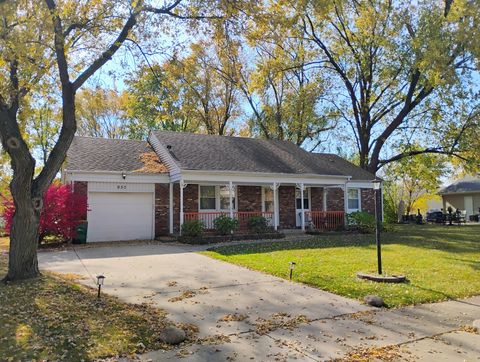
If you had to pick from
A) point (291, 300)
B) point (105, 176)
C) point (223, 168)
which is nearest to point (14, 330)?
point (291, 300)

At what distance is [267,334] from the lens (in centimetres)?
559

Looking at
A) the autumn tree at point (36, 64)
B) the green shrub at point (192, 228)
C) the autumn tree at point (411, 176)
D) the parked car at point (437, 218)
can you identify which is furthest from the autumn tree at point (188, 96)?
the parked car at point (437, 218)

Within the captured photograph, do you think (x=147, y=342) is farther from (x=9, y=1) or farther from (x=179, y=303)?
(x=9, y=1)

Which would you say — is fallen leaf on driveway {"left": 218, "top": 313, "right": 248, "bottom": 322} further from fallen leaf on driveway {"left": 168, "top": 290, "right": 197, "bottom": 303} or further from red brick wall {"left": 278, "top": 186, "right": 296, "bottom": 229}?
red brick wall {"left": 278, "top": 186, "right": 296, "bottom": 229}

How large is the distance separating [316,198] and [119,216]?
11.2m

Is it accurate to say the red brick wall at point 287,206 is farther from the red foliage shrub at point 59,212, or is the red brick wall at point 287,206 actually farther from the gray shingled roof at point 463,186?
the gray shingled roof at point 463,186

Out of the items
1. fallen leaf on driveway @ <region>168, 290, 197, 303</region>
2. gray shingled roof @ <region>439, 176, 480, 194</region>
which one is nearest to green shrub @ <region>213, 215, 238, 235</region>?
fallen leaf on driveway @ <region>168, 290, 197, 303</region>

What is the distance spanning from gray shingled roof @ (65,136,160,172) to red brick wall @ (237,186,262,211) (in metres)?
5.13

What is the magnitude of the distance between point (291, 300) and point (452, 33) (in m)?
19.9

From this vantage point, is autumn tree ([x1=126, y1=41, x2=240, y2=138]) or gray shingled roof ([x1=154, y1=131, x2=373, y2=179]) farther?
gray shingled roof ([x1=154, y1=131, x2=373, y2=179])

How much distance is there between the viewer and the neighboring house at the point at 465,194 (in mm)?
37750

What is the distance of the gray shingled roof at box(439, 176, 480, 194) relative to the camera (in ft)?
123

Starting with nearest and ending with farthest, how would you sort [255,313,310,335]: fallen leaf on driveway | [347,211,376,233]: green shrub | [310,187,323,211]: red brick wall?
[255,313,310,335]: fallen leaf on driveway < [347,211,376,233]: green shrub < [310,187,323,211]: red brick wall

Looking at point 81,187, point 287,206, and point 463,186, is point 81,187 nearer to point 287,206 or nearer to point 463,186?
point 287,206
